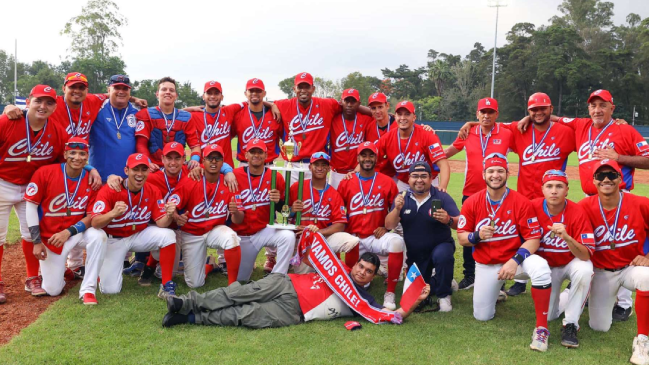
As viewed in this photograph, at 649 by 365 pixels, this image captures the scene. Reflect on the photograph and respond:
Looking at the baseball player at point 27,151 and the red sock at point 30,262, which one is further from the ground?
the baseball player at point 27,151

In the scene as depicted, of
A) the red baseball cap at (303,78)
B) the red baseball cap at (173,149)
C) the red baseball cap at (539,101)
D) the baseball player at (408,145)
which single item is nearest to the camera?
the red baseball cap at (539,101)

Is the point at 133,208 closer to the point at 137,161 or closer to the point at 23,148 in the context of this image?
the point at 137,161

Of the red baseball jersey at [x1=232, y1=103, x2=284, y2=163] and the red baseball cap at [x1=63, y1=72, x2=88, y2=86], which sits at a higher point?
the red baseball cap at [x1=63, y1=72, x2=88, y2=86]

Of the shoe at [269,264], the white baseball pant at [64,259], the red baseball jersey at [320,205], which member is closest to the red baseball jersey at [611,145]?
the red baseball jersey at [320,205]

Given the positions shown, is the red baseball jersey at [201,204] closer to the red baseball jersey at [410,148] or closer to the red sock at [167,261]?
the red sock at [167,261]

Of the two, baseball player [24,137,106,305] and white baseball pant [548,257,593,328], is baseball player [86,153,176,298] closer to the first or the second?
baseball player [24,137,106,305]

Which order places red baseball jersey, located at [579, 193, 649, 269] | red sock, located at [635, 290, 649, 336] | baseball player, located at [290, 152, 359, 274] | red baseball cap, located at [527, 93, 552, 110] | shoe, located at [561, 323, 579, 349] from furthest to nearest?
baseball player, located at [290, 152, 359, 274] → red baseball cap, located at [527, 93, 552, 110] → red baseball jersey, located at [579, 193, 649, 269] → shoe, located at [561, 323, 579, 349] → red sock, located at [635, 290, 649, 336]

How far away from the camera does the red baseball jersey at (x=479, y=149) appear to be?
265 inches

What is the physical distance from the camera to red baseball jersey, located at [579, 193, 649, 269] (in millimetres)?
5145

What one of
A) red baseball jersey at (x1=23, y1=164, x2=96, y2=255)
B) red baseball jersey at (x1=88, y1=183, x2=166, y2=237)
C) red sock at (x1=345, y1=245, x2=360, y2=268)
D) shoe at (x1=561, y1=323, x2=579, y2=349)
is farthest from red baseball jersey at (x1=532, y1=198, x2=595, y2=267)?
red baseball jersey at (x1=23, y1=164, x2=96, y2=255)

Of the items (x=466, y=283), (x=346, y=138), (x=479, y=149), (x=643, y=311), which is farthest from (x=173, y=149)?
(x=643, y=311)

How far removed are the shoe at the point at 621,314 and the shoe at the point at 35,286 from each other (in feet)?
22.3

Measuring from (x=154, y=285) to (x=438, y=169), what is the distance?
14.3 feet

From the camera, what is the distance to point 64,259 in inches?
243
